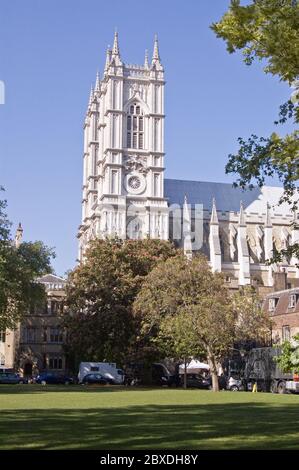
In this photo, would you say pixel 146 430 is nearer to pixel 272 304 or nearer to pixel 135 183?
pixel 272 304

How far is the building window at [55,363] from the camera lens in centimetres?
8450

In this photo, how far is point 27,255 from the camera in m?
61.6

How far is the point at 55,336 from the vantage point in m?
84.4

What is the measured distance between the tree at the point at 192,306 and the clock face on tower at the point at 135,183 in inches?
2162

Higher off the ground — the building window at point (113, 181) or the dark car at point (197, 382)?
the building window at point (113, 181)

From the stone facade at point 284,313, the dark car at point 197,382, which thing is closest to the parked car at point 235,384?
the dark car at point 197,382

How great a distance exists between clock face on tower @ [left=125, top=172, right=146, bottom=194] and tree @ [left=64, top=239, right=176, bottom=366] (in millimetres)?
45017

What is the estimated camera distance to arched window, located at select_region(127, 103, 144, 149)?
11029 cm

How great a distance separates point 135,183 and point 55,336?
32.4 m

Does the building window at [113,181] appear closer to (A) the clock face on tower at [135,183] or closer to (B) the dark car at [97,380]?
(A) the clock face on tower at [135,183]

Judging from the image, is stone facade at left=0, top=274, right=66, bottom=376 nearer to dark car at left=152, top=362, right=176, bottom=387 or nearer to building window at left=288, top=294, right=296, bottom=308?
dark car at left=152, top=362, right=176, bottom=387
